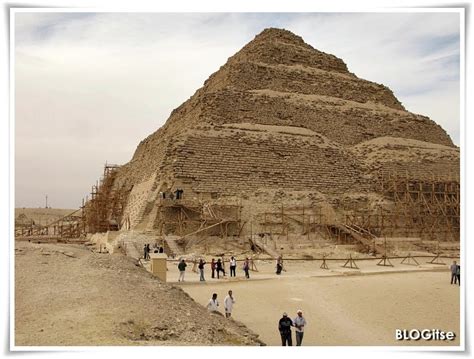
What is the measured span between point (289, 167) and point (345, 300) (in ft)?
50.1

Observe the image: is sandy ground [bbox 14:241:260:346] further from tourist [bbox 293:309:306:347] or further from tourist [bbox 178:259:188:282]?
tourist [bbox 178:259:188:282]

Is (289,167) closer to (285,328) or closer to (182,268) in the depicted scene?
(182,268)

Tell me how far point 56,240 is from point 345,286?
18584 millimetres

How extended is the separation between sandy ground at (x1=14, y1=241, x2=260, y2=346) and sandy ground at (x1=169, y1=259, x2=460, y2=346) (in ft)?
5.59

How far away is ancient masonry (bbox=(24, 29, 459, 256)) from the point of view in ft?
84.9

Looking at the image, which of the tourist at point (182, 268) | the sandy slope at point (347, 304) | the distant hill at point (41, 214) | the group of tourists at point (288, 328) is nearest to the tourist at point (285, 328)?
the group of tourists at point (288, 328)

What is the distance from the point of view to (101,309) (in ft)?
30.8

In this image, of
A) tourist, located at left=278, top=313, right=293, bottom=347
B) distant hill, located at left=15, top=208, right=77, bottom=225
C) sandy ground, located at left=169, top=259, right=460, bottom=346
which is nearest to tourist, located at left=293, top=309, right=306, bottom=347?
tourist, located at left=278, top=313, right=293, bottom=347

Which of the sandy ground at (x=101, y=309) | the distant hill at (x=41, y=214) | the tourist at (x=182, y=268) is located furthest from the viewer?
the distant hill at (x=41, y=214)

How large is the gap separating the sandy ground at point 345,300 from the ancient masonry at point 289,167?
5.72 metres

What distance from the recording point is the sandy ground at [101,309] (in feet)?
28.3

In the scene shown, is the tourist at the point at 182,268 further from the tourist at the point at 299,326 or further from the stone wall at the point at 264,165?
the stone wall at the point at 264,165

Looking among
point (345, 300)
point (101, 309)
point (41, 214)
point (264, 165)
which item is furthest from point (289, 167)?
point (41, 214)
